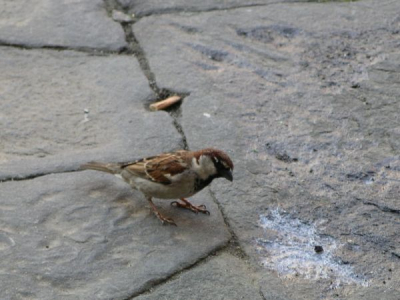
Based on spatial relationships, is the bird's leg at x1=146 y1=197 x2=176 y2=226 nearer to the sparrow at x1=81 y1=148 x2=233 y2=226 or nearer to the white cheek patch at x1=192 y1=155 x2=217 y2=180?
the sparrow at x1=81 y1=148 x2=233 y2=226

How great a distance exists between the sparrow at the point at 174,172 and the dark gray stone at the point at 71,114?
24 cm

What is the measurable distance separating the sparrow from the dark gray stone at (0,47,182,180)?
0.24 meters

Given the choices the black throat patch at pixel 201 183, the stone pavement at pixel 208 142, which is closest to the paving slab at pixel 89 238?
the stone pavement at pixel 208 142

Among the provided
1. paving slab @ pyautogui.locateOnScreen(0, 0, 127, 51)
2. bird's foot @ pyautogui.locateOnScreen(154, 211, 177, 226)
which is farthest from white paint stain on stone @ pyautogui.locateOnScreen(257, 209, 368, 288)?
paving slab @ pyautogui.locateOnScreen(0, 0, 127, 51)

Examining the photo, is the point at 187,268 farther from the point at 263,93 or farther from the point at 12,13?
the point at 12,13

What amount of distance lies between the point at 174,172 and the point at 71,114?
972 millimetres

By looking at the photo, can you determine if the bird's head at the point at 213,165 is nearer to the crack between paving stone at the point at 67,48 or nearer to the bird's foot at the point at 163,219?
the bird's foot at the point at 163,219

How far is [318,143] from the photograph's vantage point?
173 inches

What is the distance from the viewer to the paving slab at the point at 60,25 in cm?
511

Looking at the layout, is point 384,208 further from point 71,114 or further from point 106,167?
point 71,114

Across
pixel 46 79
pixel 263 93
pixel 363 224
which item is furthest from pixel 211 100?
pixel 363 224

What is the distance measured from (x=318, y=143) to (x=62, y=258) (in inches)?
65.6

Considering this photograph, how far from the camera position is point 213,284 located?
342 cm

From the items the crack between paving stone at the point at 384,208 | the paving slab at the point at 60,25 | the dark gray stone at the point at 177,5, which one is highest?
the dark gray stone at the point at 177,5
